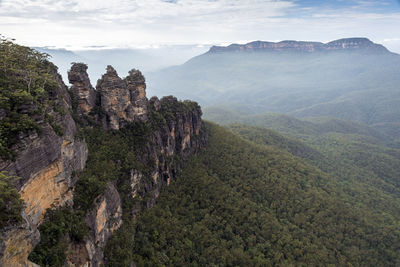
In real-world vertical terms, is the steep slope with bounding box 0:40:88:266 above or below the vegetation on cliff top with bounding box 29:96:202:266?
above

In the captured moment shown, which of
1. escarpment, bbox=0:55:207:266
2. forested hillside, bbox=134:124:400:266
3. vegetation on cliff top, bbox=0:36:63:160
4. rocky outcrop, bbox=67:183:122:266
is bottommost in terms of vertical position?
forested hillside, bbox=134:124:400:266

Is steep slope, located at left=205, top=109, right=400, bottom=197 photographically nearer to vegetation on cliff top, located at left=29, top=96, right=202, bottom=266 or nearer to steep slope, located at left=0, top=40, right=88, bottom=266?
vegetation on cliff top, located at left=29, top=96, right=202, bottom=266

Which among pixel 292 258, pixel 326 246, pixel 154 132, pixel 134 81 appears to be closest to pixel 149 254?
pixel 154 132

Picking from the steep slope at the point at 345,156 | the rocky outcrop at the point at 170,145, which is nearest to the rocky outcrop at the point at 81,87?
the rocky outcrop at the point at 170,145

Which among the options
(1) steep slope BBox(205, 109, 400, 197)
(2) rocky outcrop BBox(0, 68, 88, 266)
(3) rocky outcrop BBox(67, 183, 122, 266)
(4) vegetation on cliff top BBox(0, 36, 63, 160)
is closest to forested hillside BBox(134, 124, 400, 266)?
(3) rocky outcrop BBox(67, 183, 122, 266)

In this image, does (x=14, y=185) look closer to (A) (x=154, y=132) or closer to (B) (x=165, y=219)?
(B) (x=165, y=219)

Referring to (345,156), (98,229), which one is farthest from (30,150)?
(345,156)
